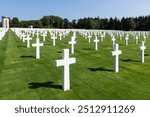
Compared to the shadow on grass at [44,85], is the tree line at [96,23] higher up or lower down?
higher up

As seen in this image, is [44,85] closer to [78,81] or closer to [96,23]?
[78,81]

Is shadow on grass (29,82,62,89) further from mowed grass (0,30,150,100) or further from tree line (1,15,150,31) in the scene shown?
tree line (1,15,150,31)

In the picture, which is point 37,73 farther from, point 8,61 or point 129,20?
point 129,20

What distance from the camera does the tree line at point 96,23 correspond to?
90.3 metres

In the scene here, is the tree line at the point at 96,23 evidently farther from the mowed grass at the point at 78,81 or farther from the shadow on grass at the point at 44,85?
the shadow on grass at the point at 44,85

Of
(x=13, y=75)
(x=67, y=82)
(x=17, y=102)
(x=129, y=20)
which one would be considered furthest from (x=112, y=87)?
(x=129, y=20)

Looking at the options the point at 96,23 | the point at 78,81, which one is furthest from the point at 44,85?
the point at 96,23

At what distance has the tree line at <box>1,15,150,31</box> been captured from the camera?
3555 inches

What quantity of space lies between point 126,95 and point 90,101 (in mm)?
1295

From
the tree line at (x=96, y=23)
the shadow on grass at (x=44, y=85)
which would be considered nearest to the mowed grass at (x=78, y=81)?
the shadow on grass at (x=44, y=85)

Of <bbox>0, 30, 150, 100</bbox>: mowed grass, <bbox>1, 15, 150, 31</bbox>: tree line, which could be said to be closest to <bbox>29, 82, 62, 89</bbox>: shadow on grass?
<bbox>0, 30, 150, 100</bbox>: mowed grass

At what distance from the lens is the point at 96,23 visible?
99438 millimetres

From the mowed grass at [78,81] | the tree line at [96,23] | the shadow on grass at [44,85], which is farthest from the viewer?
the tree line at [96,23]

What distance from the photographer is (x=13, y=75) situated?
10.2 meters
